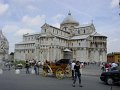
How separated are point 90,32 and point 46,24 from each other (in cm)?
1905

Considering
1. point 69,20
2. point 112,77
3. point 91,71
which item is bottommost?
point 91,71

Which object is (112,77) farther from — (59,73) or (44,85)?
(59,73)

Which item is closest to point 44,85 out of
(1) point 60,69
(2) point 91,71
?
(1) point 60,69

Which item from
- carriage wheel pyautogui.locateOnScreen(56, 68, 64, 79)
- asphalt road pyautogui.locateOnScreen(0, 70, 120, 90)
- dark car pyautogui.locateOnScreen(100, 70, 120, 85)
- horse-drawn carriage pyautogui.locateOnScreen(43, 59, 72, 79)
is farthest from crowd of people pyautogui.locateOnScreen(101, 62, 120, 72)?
carriage wheel pyautogui.locateOnScreen(56, 68, 64, 79)

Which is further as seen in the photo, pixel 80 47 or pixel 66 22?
pixel 66 22

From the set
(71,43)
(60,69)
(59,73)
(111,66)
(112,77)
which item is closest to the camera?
(112,77)

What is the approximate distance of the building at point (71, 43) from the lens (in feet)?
326

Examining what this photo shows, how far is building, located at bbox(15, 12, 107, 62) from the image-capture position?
99.5 m

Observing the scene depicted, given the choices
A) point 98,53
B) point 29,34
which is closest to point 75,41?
point 98,53

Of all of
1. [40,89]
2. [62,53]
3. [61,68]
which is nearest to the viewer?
[40,89]

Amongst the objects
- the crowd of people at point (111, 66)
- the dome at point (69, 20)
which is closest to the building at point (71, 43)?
the dome at point (69, 20)

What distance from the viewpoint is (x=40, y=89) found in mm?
14898

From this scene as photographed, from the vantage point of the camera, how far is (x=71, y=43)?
108 m

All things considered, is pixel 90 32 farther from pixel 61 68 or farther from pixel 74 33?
pixel 61 68
